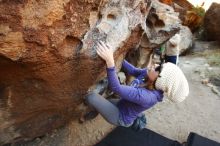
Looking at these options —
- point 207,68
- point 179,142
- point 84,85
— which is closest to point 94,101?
point 84,85

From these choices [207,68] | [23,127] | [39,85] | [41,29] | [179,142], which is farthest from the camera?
[207,68]

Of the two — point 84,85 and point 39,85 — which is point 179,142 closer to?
point 84,85

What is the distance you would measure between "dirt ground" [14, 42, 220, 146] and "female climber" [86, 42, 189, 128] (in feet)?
2.75

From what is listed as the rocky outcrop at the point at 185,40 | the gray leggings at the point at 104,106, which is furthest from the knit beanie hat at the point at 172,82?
the rocky outcrop at the point at 185,40

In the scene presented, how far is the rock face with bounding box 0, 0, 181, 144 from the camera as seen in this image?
2.45m

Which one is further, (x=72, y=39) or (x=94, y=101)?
(x=94, y=101)

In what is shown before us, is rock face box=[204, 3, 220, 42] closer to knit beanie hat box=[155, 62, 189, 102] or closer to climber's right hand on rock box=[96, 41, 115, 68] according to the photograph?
knit beanie hat box=[155, 62, 189, 102]

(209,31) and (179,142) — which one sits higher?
(209,31)

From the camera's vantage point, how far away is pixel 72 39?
2.83 m

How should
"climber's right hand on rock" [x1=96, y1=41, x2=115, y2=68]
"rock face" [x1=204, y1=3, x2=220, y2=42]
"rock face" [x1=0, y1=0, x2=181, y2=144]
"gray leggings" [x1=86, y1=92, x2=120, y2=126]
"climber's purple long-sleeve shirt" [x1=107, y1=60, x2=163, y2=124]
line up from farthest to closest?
"rock face" [x1=204, y1=3, x2=220, y2=42]
"gray leggings" [x1=86, y1=92, x2=120, y2=126]
"climber's purple long-sleeve shirt" [x1=107, y1=60, x2=163, y2=124]
"climber's right hand on rock" [x1=96, y1=41, x2=115, y2=68]
"rock face" [x1=0, y1=0, x2=181, y2=144]

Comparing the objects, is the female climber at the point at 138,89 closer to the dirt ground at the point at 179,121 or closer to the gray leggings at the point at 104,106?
the gray leggings at the point at 104,106

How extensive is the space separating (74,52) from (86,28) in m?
0.23

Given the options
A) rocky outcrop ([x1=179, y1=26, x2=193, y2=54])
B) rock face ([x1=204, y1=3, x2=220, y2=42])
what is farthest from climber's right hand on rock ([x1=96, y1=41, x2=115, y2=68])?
rock face ([x1=204, y1=3, x2=220, y2=42])

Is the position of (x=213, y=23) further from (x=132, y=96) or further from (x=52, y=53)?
(x=52, y=53)
